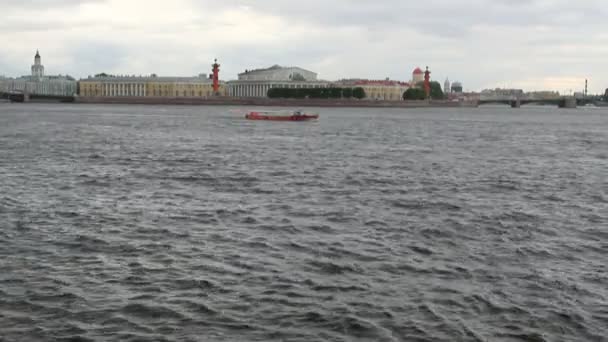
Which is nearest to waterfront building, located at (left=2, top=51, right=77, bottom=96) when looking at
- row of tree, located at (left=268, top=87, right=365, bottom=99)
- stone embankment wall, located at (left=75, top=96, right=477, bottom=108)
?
stone embankment wall, located at (left=75, top=96, right=477, bottom=108)

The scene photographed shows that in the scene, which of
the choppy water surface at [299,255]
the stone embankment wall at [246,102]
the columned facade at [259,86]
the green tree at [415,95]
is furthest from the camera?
the columned facade at [259,86]

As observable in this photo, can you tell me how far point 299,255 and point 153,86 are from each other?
102 metres

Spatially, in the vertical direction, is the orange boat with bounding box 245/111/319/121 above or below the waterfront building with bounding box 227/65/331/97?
below

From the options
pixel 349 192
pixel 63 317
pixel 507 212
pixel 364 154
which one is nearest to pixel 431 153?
pixel 364 154

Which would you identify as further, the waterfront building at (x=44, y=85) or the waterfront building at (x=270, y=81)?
the waterfront building at (x=44, y=85)

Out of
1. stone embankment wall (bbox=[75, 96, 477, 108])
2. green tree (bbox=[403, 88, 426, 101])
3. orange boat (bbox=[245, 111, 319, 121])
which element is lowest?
orange boat (bbox=[245, 111, 319, 121])

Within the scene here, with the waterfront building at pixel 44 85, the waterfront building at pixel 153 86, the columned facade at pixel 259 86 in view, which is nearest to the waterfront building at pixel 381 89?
the columned facade at pixel 259 86

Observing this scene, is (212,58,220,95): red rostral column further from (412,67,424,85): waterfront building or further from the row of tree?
(412,67,424,85): waterfront building

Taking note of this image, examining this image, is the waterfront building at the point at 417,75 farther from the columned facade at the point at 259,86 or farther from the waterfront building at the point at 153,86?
the waterfront building at the point at 153,86

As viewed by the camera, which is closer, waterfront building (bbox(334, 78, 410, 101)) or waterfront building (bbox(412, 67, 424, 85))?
waterfront building (bbox(334, 78, 410, 101))

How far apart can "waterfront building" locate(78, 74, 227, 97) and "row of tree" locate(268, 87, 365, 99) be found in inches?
634

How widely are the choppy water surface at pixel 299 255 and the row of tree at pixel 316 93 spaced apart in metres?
75.2

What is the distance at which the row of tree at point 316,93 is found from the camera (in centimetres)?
8981

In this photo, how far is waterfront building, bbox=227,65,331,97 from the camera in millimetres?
104312
